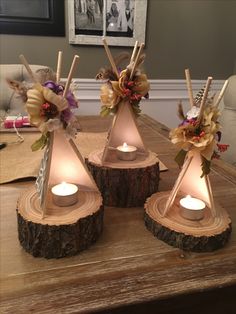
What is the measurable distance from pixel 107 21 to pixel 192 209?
174cm

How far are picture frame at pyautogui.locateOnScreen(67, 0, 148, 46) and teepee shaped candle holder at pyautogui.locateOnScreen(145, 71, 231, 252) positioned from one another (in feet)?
5.28

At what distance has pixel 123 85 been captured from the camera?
0.71m

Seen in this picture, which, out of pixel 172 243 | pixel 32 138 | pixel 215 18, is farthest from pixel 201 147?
pixel 215 18

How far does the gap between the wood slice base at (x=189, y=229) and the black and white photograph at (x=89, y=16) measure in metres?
1.68

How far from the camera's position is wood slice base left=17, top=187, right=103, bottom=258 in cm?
56

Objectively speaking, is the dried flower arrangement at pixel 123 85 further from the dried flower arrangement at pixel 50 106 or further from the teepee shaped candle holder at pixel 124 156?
the dried flower arrangement at pixel 50 106

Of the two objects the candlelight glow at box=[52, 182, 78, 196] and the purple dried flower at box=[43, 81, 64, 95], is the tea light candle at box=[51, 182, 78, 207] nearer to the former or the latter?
the candlelight glow at box=[52, 182, 78, 196]

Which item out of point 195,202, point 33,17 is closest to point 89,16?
point 33,17

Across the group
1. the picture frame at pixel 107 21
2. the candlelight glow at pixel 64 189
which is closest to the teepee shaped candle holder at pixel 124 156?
the candlelight glow at pixel 64 189

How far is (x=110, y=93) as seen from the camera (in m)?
0.72

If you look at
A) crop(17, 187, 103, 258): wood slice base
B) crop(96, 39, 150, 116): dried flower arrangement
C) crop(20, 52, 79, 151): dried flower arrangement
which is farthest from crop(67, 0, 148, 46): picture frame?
crop(17, 187, 103, 258): wood slice base

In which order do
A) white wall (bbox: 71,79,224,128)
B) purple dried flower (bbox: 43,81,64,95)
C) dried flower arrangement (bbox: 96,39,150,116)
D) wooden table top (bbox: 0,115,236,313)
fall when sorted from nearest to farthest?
1. wooden table top (bbox: 0,115,236,313)
2. purple dried flower (bbox: 43,81,64,95)
3. dried flower arrangement (bbox: 96,39,150,116)
4. white wall (bbox: 71,79,224,128)

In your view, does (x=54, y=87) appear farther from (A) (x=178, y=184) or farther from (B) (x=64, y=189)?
(A) (x=178, y=184)

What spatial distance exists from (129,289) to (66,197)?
0.22 m
